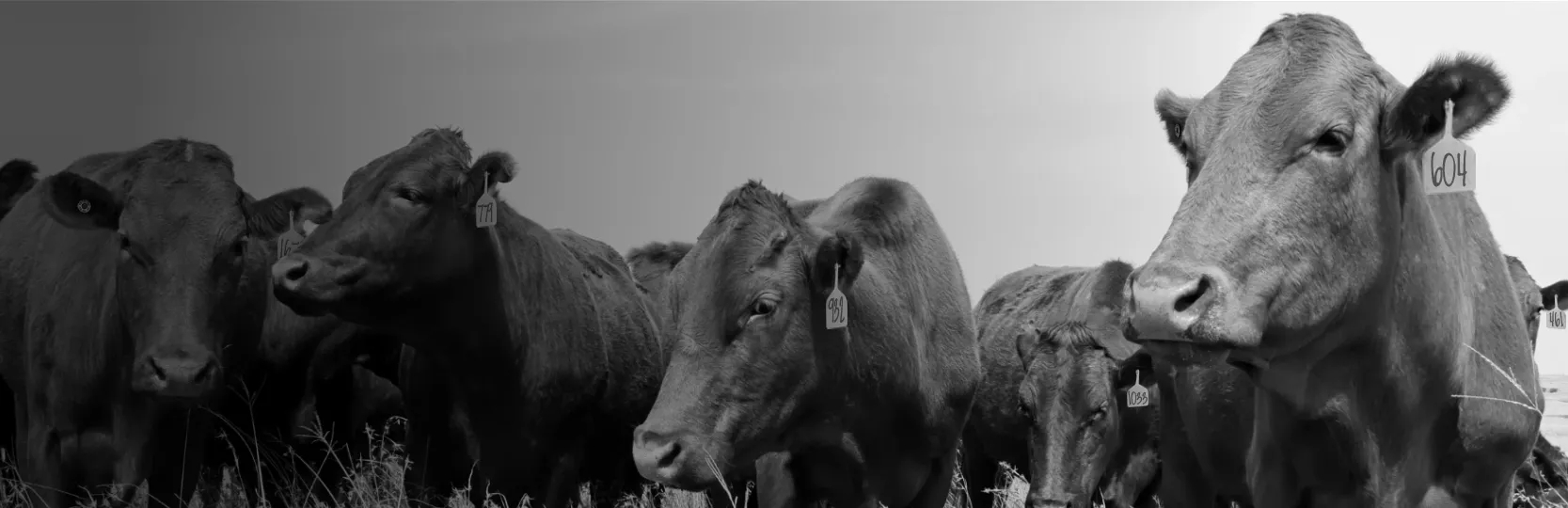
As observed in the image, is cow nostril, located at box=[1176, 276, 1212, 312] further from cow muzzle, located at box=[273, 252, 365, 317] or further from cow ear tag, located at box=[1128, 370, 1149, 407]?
cow muzzle, located at box=[273, 252, 365, 317]

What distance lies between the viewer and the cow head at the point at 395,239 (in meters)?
5.91

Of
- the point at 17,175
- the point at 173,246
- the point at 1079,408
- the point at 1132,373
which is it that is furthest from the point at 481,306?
the point at 17,175

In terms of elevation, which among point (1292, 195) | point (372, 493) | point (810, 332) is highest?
point (1292, 195)

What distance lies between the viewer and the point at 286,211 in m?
6.96

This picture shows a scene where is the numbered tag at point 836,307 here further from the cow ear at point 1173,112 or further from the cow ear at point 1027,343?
the cow ear at point 1027,343

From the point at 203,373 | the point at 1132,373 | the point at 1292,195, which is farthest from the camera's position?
the point at 1132,373

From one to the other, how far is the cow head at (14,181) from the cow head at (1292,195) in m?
6.95

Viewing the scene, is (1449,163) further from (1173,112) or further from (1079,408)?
(1079,408)

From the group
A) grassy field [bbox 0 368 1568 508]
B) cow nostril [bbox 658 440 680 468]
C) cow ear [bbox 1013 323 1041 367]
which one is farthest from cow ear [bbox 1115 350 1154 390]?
cow nostril [bbox 658 440 680 468]

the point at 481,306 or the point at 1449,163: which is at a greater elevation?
the point at 1449,163

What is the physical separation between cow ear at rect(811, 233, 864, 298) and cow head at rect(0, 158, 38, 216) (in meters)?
5.24

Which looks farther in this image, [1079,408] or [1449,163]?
[1079,408]

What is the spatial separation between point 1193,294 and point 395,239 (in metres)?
3.66

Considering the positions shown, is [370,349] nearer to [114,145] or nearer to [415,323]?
[415,323]
